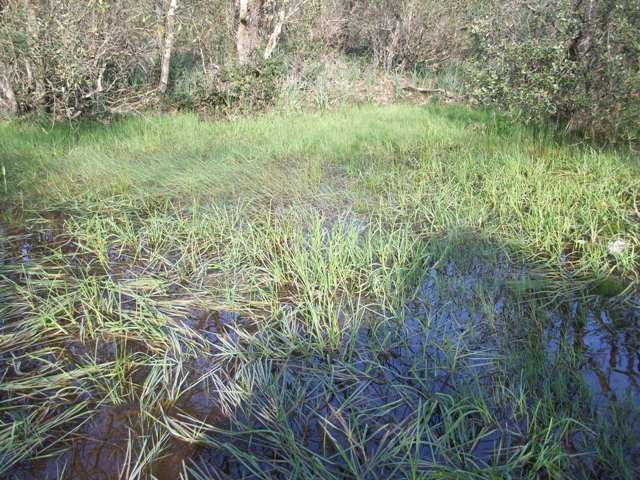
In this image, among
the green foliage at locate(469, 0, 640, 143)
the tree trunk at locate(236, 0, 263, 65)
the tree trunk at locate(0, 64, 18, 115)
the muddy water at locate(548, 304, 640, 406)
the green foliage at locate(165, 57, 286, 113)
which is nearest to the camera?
the muddy water at locate(548, 304, 640, 406)

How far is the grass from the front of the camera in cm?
171

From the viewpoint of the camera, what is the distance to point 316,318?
239 centimetres

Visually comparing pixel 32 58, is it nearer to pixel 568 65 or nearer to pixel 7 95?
pixel 7 95

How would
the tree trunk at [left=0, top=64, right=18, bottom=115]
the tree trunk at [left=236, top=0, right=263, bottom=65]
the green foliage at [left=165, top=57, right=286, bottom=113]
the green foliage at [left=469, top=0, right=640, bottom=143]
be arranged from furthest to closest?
the tree trunk at [left=236, top=0, right=263, bottom=65] → the green foliage at [left=165, top=57, right=286, bottom=113] → the tree trunk at [left=0, top=64, right=18, bottom=115] → the green foliage at [left=469, top=0, right=640, bottom=143]

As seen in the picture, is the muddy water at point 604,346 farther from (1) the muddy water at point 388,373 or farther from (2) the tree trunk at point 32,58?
(2) the tree trunk at point 32,58

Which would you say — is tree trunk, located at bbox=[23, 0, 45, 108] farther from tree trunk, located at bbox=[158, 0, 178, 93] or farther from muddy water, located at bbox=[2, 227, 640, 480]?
muddy water, located at bbox=[2, 227, 640, 480]

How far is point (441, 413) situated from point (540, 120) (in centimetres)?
499

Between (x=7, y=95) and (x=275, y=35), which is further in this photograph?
(x=275, y=35)

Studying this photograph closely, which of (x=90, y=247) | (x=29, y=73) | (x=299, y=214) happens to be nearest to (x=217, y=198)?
(x=299, y=214)

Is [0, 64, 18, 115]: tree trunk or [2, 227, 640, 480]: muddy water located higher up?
[0, 64, 18, 115]: tree trunk

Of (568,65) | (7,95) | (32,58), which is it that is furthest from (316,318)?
(7,95)

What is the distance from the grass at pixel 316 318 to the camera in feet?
5.61

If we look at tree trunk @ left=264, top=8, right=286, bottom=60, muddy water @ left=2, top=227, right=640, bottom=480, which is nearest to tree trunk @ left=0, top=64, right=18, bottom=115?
tree trunk @ left=264, top=8, right=286, bottom=60

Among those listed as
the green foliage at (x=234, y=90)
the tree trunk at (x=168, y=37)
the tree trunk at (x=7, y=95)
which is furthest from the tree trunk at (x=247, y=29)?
the tree trunk at (x=7, y=95)
